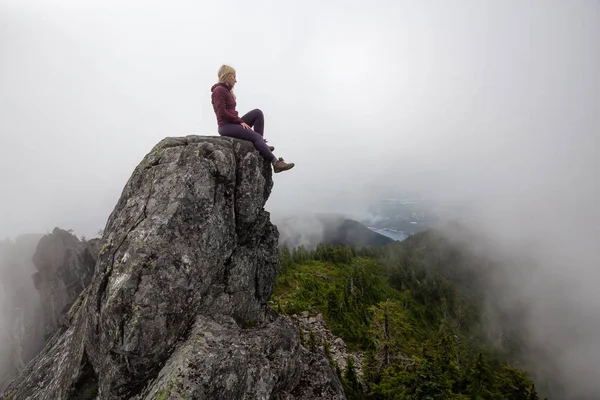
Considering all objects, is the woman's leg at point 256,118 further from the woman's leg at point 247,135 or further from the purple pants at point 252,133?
the woman's leg at point 247,135

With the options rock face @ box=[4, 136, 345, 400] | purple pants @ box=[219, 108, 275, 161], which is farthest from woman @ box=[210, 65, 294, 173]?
rock face @ box=[4, 136, 345, 400]

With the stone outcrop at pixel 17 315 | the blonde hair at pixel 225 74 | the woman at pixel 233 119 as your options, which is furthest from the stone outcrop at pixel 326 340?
the stone outcrop at pixel 17 315

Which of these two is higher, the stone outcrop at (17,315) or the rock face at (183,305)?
the rock face at (183,305)

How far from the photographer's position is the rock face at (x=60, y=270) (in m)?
81.5

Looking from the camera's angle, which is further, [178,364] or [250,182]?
[250,182]

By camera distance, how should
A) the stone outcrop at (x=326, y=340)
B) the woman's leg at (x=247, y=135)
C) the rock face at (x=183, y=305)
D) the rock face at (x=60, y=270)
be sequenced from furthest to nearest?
1. the rock face at (x=60, y=270)
2. the stone outcrop at (x=326, y=340)
3. the woman's leg at (x=247, y=135)
4. the rock face at (x=183, y=305)

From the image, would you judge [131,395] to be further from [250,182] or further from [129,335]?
[250,182]

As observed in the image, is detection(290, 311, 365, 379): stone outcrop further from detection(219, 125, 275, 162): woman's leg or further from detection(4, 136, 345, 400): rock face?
detection(219, 125, 275, 162): woman's leg

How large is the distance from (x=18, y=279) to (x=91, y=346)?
15077 cm

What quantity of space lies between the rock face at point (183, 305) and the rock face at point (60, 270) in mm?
87617

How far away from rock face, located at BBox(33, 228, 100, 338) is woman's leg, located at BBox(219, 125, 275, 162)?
304 feet

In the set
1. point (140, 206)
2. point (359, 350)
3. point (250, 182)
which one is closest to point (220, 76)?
point (250, 182)

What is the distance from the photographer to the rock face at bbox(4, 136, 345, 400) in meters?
9.02

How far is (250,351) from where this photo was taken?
35.4 ft
